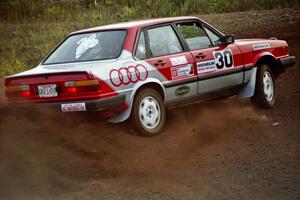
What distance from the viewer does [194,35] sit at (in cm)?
836

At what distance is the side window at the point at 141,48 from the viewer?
24.3ft

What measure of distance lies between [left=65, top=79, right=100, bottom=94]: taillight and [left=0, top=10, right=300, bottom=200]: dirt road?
1.15 ft

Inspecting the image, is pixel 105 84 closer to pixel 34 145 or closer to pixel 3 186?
pixel 34 145

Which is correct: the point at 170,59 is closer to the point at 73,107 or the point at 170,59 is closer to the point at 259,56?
the point at 73,107

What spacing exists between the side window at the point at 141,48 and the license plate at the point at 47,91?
1.15 meters

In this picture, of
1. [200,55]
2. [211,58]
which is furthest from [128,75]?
[211,58]

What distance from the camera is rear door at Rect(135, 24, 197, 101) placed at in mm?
7531

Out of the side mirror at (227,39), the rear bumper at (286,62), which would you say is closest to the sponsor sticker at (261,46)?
the rear bumper at (286,62)

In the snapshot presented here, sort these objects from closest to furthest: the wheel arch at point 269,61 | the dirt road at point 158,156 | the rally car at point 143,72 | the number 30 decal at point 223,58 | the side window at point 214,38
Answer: the dirt road at point 158,156 → the rally car at point 143,72 → the number 30 decal at point 223,58 → the side window at point 214,38 → the wheel arch at point 269,61

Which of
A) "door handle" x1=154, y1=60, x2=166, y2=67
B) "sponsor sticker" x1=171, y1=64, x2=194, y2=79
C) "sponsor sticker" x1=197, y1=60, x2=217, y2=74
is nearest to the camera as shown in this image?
"door handle" x1=154, y1=60, x2=166, y2=67

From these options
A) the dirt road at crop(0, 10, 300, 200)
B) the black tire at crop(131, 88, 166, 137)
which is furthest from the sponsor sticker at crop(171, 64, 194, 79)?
the dirt road at crop(0, 10, 300, 200)

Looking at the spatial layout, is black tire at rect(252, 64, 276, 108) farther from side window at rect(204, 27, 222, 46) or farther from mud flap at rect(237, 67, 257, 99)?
side window at rect(204, 27, 222, 46)

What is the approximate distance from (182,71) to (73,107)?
1.69m

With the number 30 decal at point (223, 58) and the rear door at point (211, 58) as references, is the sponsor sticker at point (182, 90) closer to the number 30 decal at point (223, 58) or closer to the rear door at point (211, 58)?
the rear door at point (211, 58)
